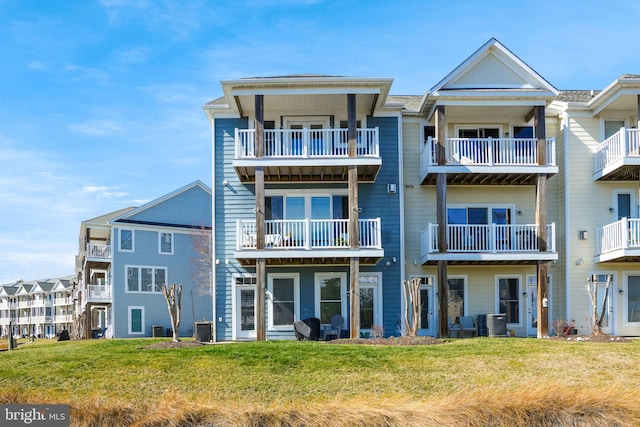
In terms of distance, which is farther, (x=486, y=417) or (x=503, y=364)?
(x=503, y=364)

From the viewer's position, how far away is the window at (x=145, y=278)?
123 feet

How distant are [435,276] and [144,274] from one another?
2136 centimetres

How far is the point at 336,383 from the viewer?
466 inches

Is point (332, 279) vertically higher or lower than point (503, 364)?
higher

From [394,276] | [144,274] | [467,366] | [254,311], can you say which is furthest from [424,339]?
[144,274]

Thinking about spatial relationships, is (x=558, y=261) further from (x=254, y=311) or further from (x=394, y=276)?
(x=254, y=311)

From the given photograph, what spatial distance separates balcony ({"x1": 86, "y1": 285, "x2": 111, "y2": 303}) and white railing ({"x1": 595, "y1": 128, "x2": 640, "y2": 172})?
2722 cm

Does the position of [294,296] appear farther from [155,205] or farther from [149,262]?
[155,205]

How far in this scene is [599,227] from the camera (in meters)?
22.1

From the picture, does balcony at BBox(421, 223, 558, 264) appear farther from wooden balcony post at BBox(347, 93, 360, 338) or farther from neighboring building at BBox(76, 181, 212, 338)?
neighboring building at BBox(76, 181, 212, 338)

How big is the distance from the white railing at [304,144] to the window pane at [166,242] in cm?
1956

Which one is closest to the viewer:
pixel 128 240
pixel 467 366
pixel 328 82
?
pixel 467 366

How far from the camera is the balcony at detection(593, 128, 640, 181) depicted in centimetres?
2047

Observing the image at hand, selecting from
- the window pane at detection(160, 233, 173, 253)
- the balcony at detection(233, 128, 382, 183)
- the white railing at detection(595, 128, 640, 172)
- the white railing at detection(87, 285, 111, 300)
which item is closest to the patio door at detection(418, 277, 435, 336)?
the balcony at detection(233, 128, 382, 183)
